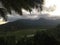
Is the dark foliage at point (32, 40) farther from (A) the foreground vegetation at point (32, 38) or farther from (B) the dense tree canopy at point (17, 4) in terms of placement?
(B) the dense tree canopy at point (17, 4)

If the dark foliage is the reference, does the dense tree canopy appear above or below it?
above

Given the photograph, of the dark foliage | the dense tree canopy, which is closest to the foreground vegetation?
the dark foliage

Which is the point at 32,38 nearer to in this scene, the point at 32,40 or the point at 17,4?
the point at 32,40

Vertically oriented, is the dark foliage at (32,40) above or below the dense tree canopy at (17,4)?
below

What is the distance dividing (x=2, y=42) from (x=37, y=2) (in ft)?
6.29

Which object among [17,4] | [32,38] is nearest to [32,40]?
[32,38]

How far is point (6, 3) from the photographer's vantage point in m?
6.42

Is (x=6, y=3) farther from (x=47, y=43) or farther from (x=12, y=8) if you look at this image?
(x=47, y=43)

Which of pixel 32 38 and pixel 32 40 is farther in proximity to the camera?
pixel 32 38

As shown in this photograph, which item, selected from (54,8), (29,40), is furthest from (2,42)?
(54,8)

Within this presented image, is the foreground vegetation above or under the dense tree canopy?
Answer: under

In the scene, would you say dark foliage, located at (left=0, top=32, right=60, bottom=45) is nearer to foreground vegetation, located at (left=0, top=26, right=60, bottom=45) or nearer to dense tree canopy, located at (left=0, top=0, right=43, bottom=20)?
foreground vegetation, located at (left=0, top=26, right=60, bottom=45)

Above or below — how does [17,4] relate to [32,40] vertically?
above

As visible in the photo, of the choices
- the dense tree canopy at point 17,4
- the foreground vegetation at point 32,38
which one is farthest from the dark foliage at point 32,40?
the dense tree canopy at point 17,4
